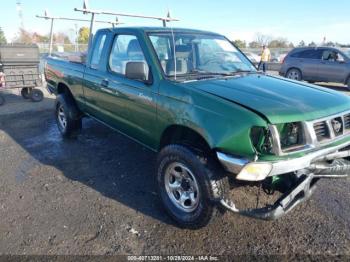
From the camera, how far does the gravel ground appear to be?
117 inches

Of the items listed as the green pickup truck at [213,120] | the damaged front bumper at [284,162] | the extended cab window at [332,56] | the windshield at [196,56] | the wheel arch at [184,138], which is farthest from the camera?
the extended cab window at [332,56]

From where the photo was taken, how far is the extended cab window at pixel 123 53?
12.7ft

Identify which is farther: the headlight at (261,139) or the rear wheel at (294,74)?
the rear wheel at (294,74)

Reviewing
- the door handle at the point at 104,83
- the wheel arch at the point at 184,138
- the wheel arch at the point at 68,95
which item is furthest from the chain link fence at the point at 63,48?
the wheel arch at the point at 184,138

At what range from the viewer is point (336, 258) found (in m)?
2.83

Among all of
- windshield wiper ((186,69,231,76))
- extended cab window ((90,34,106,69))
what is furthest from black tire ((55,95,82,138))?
windshield wiper ((186,69,231,76))

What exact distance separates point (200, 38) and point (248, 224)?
7.92 feet

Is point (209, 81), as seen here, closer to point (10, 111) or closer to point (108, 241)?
point (108, 241)

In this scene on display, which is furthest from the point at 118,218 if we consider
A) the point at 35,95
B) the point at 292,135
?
the point at 35,95

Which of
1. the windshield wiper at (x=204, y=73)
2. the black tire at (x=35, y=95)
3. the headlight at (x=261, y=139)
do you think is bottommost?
the black tire at (x=35, y=95)

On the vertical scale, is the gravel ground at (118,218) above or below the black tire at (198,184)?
below

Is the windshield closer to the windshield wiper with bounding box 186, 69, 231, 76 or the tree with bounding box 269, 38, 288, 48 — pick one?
the windshield wiper with bounding box 186, 69, 231, 76

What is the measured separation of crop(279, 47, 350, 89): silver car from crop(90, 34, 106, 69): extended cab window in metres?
10.7

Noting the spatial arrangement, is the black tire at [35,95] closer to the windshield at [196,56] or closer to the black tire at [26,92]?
the black tire at [26,92]
